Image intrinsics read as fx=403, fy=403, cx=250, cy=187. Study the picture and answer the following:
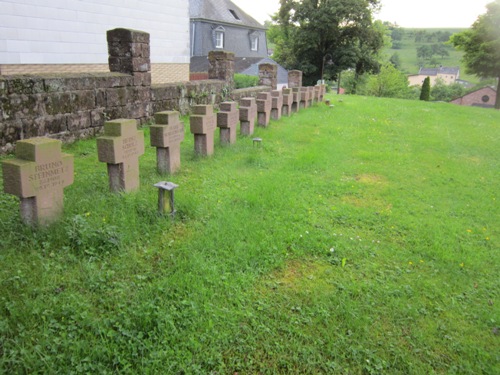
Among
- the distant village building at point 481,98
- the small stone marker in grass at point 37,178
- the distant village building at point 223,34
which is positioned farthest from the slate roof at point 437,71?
the small stone marker in grass at point 37,178

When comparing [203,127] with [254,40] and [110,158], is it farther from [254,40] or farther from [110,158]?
[254,40]

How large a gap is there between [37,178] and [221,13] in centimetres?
3243

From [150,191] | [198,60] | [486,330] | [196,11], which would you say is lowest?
[486,330]

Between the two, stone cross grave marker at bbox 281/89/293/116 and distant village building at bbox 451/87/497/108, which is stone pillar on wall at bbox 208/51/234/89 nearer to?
stone cross grave marker at bbox 281/89/293/116

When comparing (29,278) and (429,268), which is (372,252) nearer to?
(429,268)

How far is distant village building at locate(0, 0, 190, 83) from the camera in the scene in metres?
10.4

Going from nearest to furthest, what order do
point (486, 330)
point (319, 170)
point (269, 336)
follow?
point (269, 336) → point (486, 330) → point (319, 170)

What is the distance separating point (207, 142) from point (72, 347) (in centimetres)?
454

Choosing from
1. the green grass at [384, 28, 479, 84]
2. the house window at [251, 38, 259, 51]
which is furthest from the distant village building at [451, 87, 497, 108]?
the green grass at [384, 28, 479, 84]

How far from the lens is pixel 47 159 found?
369 cm

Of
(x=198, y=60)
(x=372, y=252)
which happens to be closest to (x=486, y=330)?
(x=372, y=252)

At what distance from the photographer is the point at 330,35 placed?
3656 cm

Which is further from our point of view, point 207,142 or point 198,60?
point 198,60

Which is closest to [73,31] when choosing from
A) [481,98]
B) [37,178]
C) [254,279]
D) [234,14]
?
[37,178]
